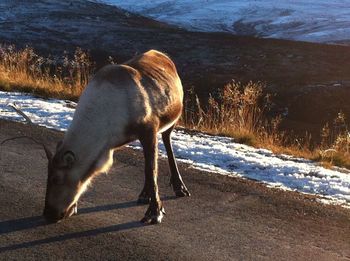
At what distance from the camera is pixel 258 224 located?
17.7ft

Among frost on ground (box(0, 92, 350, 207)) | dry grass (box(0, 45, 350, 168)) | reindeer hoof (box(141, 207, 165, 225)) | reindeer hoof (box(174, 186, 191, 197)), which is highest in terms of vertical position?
reindeer hoof (box(141, 207, 165, 225))

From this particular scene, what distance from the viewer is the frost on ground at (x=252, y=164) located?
671 cm

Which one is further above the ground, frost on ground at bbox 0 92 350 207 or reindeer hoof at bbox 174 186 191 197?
reindeer hoof at bbox 174 186 191 197

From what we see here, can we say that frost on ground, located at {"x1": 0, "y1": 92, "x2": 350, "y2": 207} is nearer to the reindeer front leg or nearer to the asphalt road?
the asphalt road

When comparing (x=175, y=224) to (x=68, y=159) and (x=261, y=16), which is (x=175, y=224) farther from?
(x=261, y=16)

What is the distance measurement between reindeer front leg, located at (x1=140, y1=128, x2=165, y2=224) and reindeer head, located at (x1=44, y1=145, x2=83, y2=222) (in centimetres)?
70

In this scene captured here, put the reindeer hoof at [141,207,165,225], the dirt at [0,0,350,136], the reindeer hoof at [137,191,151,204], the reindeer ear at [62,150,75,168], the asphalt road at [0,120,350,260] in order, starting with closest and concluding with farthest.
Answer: the asphalt road at [0,120,350,260], the reindeer ear at [62,150,75,168], the reindeer hoof at [141,207,165,225], the reindeer hoof at [137,191,151,204], the dirt at [0,0,350,136]

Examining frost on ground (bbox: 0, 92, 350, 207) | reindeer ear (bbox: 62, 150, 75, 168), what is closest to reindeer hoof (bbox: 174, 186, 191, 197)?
frost on ground (bbox: 0, 92, 350, 207)

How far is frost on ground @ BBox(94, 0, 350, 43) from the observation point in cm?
6148

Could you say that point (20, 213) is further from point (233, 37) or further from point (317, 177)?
point (233, 37)

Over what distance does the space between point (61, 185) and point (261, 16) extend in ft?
241

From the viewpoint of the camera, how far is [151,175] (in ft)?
17.8

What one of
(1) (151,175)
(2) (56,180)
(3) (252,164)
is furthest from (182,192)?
(2) (56,180)

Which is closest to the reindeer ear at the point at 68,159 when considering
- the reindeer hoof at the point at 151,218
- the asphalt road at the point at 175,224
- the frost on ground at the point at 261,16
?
the asphalt road at the point at 175,224
